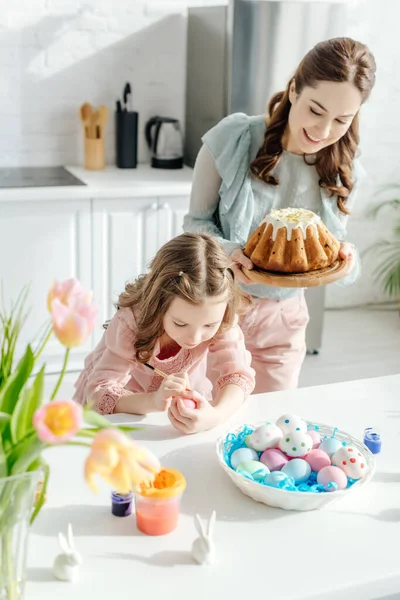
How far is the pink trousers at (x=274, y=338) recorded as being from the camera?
7.29ft

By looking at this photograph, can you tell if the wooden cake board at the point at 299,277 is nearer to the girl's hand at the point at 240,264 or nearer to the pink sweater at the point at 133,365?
the girl's hand at the point at 240,264

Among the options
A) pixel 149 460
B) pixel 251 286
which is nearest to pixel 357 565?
pixel 149 460

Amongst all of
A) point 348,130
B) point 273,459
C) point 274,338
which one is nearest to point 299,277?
point 274,338

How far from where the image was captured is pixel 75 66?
376 centimetres

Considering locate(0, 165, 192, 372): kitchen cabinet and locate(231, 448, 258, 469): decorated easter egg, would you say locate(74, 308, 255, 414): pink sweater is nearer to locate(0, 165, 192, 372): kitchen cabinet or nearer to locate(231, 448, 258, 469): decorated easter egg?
locate(231, 448, 258, 469): decorated easter egg

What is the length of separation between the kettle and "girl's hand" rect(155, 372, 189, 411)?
96.3 inches

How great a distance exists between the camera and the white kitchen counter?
3.29 meters

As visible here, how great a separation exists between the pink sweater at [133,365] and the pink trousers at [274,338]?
0.31 meters

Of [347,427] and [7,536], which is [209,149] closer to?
[347,427]

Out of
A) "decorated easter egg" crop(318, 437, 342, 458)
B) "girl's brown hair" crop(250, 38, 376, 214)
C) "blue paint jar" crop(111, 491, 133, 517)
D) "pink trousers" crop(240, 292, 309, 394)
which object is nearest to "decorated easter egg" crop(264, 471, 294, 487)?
"decorated easter egg" crop(318, 437, 342, 458)

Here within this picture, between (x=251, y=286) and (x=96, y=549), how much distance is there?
1.12m

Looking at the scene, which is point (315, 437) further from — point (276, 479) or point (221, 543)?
point (221, 543)

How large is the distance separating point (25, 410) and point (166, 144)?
3.01 meters

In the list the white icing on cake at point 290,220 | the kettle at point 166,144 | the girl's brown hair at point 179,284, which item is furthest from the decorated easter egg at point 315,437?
the kettle at point 166,144
